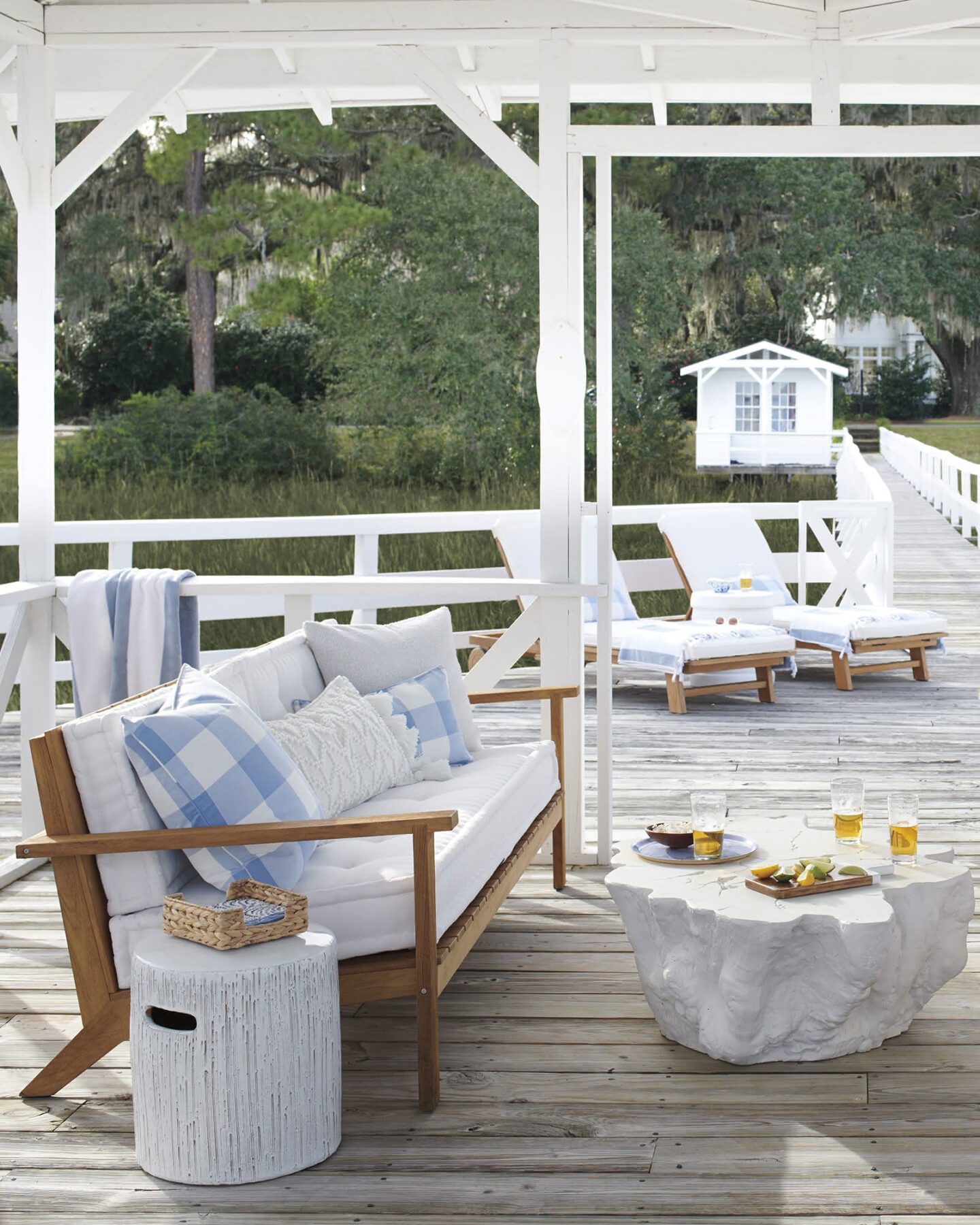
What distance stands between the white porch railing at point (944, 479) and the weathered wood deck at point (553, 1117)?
9626mm

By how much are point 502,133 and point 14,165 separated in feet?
5.19

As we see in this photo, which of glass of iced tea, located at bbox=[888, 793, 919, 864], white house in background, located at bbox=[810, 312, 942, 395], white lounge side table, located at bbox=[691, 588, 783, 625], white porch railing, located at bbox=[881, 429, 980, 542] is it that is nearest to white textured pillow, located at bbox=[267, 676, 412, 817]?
glass of iced tea, located at bbox=[888, 793, 919, 864]

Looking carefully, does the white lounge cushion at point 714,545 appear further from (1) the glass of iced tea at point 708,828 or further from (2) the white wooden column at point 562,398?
(1) the glass of iced tea at point 708,828

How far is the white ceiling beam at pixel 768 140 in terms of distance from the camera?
4.41 meters

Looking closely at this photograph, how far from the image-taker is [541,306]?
449 centimetres

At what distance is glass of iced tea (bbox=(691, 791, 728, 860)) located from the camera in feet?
10.8

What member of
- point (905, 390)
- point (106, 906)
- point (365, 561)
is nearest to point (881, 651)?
point (365, 561)

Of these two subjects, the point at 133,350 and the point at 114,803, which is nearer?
the point at 114,803

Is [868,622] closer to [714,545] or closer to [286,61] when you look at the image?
[714,545]

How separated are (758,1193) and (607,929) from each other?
1459 mm

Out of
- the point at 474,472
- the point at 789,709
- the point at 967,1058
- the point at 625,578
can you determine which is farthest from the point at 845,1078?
the point at 474,472

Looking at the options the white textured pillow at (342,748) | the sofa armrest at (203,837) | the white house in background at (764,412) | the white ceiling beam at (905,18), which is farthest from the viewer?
the white house in background at (764,412)

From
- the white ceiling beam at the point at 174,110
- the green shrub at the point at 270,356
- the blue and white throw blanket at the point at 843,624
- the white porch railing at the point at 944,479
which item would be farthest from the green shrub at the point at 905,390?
the white ceiling beam at the point at 174,110

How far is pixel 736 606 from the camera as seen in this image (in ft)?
25.3
